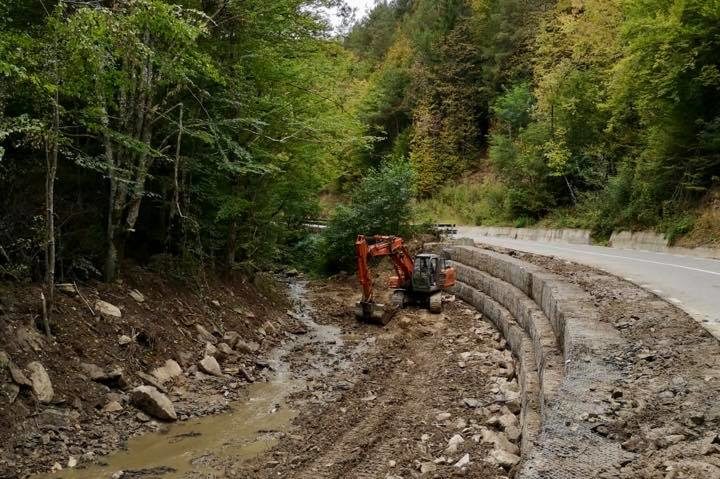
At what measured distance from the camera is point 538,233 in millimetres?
25844

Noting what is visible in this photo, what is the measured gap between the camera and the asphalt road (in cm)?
778

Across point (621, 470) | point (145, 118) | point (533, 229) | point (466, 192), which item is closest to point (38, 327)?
point (145, 118)

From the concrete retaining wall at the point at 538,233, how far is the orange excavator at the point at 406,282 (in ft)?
33.9

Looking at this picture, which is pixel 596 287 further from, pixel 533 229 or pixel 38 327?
pixel 533 229

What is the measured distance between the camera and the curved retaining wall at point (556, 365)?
149 inches

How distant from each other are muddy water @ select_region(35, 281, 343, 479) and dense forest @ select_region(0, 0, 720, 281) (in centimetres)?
272


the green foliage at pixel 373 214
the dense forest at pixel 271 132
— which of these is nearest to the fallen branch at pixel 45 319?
the dense forest at pixel 271 132

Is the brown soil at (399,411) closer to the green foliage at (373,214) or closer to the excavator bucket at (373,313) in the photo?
the excavator bucket at (373,313)

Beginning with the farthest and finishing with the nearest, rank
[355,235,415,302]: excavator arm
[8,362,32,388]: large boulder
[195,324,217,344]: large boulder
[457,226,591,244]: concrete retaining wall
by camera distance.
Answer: [457,226,591,244]: concrete retaining wall < [355,235,415,302]: excavator arm < [195,324,217,344]: large boulder < [8,362,32,388]: large boulder

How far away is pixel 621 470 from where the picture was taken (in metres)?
3.64

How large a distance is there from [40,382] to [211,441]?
214cm

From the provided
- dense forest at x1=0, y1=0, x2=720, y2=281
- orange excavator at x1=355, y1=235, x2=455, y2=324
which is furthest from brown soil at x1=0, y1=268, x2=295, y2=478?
orange excavator at x1=355, y1=235, x2=455, y2=324

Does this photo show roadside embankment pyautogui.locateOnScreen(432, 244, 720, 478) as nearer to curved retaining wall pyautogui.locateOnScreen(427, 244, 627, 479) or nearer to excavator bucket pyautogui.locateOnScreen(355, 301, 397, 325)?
curved retaining wall pyautogui.locateOnScreen(427, 244, 627, 479)

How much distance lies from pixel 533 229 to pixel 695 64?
12007 mm
